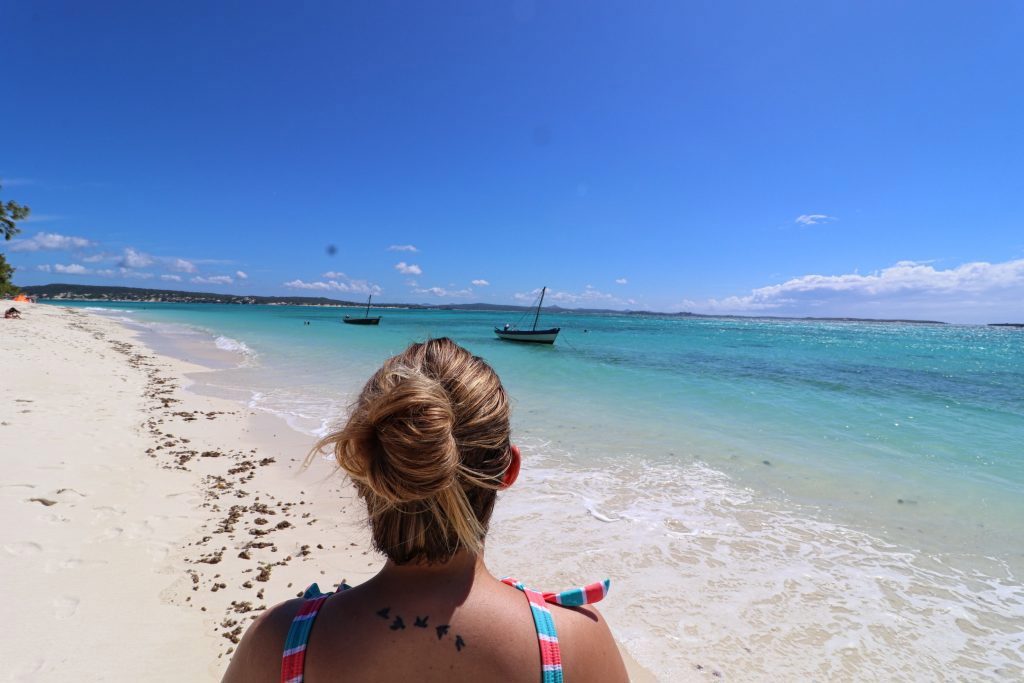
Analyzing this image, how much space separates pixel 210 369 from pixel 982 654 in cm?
2128

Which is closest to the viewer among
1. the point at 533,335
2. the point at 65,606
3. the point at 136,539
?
the point at 65,606

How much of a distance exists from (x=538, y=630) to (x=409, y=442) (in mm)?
598

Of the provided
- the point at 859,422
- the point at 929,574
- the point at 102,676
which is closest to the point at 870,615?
the point at 929,574

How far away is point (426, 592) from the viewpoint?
116cm

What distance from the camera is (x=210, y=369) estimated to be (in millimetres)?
18250

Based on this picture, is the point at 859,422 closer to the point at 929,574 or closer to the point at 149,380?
the point at 929,574

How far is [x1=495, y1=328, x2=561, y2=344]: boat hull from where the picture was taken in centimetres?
4204

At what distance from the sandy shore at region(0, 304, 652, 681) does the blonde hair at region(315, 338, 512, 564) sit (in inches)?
29.1

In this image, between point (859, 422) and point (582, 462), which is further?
point (859, 422)

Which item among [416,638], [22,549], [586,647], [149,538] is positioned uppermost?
[416,638]

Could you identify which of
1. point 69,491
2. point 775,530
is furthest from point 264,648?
point 775,530

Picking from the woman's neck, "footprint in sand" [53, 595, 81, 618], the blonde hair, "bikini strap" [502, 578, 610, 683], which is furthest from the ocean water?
"footprint in sand" [53, 595, 81, 618]

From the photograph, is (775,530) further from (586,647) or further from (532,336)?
(532,336)

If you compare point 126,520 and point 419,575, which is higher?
point 419,575
